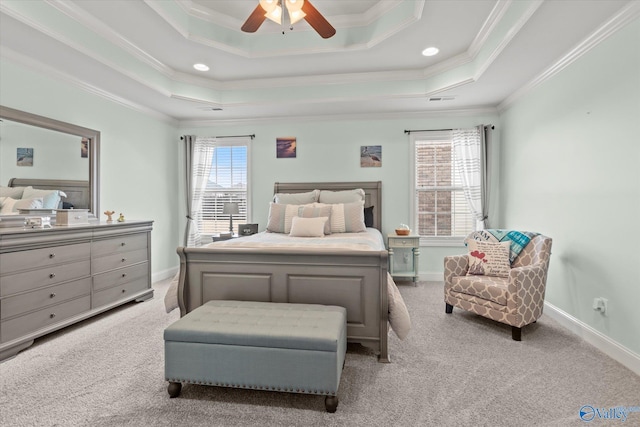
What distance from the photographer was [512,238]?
3.23 m

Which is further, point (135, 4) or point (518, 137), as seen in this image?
point (518, 137)

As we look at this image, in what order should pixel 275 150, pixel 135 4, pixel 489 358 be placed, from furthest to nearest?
pixel 275 150, pixel 135 4, pixel 489 358

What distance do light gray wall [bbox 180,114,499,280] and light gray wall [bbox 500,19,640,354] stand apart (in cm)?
142

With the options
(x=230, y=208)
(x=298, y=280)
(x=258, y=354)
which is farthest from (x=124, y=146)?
(x=258, y=354)

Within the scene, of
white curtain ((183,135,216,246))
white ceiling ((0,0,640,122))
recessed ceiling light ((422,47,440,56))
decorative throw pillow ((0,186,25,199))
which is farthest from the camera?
white curtain ((183,135,216,246))

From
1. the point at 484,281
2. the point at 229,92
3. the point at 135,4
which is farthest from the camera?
the point at 229,92

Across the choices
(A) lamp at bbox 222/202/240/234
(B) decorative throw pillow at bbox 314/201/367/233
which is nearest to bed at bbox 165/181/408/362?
(B) decorative throw pillow at bbox 314/201/367/233

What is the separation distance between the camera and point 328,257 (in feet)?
7.48

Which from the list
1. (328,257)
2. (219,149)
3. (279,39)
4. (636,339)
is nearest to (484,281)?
(636,339)

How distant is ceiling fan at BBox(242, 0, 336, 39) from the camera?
220 cm

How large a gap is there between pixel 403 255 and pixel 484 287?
183cm

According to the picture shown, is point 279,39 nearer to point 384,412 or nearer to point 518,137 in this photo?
point 518,137

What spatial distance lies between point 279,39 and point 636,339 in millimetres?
4021

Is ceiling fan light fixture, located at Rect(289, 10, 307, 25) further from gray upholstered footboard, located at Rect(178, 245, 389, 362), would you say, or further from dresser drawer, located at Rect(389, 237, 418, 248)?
dresser drawer, located at Rect(389, 237, 418, 248)
